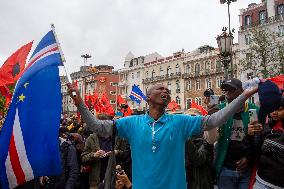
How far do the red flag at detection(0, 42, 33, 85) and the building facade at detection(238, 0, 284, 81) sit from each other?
1722 inches

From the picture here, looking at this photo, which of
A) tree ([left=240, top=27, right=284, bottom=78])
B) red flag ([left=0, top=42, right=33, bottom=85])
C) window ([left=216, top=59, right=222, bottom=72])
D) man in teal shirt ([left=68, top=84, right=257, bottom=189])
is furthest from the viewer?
window ([left=216, top=59, right=222, bottom=72])

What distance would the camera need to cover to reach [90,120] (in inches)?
137

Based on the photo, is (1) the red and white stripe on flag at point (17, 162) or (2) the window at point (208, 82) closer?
(1) the red and white stripe on flag at point (17, 162)

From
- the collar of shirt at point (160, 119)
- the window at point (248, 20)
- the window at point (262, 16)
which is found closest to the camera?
the collar of shirt at point (160, 119)

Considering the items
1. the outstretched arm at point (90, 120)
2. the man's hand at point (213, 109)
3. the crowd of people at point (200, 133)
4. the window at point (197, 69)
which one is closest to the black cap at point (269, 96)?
the crowd of people at point (200, 133)

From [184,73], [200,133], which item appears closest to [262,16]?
[184,73]

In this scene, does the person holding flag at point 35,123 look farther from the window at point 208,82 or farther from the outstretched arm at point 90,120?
the window at point 208,82

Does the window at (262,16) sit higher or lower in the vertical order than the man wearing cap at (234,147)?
higher

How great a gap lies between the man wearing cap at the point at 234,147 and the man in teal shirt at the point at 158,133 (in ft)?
3.00

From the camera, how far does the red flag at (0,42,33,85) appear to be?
902cm

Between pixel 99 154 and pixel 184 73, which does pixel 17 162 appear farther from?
pixel 184 73

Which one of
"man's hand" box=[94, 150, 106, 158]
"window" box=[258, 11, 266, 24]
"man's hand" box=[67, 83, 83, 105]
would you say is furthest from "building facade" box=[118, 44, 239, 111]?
"man's hand" box=[67, 83, 83, 105]

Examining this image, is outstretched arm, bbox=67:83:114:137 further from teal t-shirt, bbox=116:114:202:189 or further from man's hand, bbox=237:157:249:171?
man's hand, bbox=237:157:249:171

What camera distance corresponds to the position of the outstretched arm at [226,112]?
3.22 meters
